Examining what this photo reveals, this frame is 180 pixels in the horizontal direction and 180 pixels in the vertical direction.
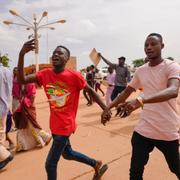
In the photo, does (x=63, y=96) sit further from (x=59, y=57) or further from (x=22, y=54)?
(x=22, y=54)

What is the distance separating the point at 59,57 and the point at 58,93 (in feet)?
1.36

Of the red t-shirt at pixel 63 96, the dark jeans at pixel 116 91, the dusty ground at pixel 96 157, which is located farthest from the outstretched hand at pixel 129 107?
the dark jeans at pixel 116 91

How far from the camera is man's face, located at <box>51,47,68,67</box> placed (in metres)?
3.24

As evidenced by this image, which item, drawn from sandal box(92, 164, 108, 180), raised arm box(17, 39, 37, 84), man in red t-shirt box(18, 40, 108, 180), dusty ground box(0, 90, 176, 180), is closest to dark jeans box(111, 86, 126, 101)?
dusty ground box(0, 90, 176, 180)

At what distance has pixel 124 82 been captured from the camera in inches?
345

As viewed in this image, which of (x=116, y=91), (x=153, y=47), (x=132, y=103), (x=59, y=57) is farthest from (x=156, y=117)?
(x=116, y=91)

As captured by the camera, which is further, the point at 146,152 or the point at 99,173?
the point at 99,173

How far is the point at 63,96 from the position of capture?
3.24 metres

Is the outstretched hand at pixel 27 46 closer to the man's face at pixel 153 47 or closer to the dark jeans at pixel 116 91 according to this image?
the man's face at pixel 153 47

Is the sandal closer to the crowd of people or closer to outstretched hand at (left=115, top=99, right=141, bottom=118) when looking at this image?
the crowd of people

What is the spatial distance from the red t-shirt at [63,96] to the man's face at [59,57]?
10 centimetres

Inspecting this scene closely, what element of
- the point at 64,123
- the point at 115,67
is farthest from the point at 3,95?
the point at 115,67

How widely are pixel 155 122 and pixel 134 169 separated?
0.51 m

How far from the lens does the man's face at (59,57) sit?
128 inches
